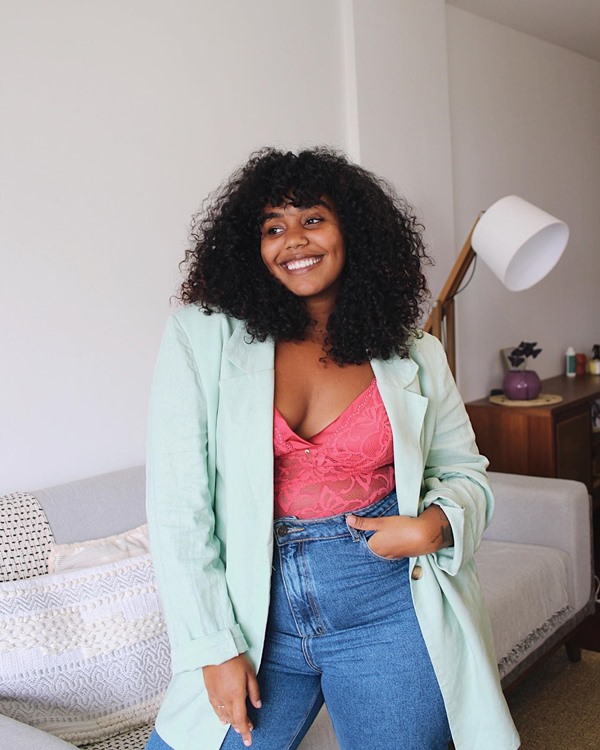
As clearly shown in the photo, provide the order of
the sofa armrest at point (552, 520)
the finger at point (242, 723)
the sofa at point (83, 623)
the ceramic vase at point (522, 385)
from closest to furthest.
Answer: the finger at point (242, 723)
the sofa at point (83, 623)
the sofa armrest at point (552, 520)
the ceramic vase at point (522, 385)

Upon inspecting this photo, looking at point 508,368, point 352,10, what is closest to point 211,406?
point 352,10

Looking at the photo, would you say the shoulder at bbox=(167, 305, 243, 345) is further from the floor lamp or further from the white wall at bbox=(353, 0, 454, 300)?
the white wall at bbox=(353, 0, 454, 300)

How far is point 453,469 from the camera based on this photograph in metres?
1.37

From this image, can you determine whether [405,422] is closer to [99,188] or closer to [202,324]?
[202,324]

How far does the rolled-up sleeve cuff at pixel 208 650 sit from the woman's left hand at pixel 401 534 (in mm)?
228

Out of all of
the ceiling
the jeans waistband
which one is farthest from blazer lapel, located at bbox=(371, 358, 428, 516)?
the ceiling

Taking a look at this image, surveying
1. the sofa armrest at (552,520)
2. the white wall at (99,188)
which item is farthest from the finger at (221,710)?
the sofa armrest at (552,520)

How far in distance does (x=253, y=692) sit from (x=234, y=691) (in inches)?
1.1

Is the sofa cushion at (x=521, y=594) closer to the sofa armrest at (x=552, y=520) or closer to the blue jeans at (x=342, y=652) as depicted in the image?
the sofa armrest at (x=552, y=520)

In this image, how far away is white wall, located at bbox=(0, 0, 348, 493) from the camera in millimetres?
2072

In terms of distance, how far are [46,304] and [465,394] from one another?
2.10 meters

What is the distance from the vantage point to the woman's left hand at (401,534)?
1197 mm

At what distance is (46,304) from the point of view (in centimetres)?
213

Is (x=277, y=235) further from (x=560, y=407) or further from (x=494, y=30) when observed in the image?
(x=494, y=30)
